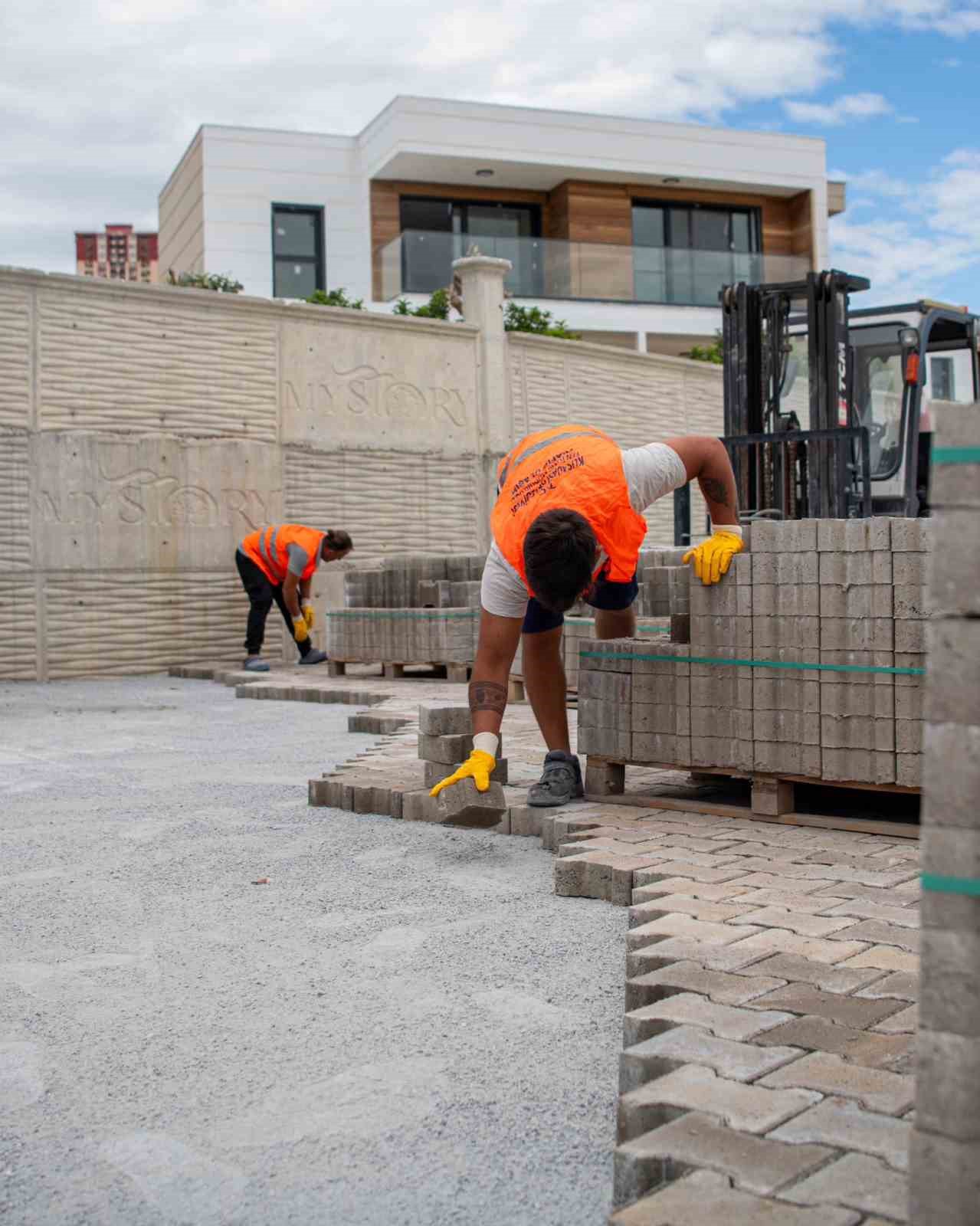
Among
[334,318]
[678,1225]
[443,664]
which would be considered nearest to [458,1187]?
[678,1225]

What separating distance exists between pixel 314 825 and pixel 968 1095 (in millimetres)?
4216

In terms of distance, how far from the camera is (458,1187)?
237 centimetres

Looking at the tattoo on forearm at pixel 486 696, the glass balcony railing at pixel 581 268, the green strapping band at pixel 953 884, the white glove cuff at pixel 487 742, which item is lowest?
the white glove cuff at pixel 487 742

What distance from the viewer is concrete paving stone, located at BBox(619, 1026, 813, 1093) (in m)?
2.59

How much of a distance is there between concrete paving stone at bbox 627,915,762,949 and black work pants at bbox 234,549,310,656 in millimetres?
9892

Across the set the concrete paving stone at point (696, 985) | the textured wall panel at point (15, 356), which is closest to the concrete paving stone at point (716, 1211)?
the concrete paving stone at point (696, 985)

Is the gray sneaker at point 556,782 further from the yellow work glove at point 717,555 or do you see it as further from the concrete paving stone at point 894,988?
the concrete paving stone at point 894,988

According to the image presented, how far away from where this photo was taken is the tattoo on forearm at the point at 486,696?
17.3ft

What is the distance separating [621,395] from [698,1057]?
16.4 metres

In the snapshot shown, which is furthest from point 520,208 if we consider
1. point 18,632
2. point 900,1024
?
point 900,1024

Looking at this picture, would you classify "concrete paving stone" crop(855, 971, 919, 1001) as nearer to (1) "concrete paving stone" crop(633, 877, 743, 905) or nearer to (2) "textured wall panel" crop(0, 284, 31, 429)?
(1) "concrete paving stone" crop(633, 877, 743, 905)

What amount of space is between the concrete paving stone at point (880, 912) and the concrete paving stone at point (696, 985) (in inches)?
24.3

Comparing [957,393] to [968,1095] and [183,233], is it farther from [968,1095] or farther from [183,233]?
[183,233]

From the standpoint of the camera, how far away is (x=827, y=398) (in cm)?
1029
